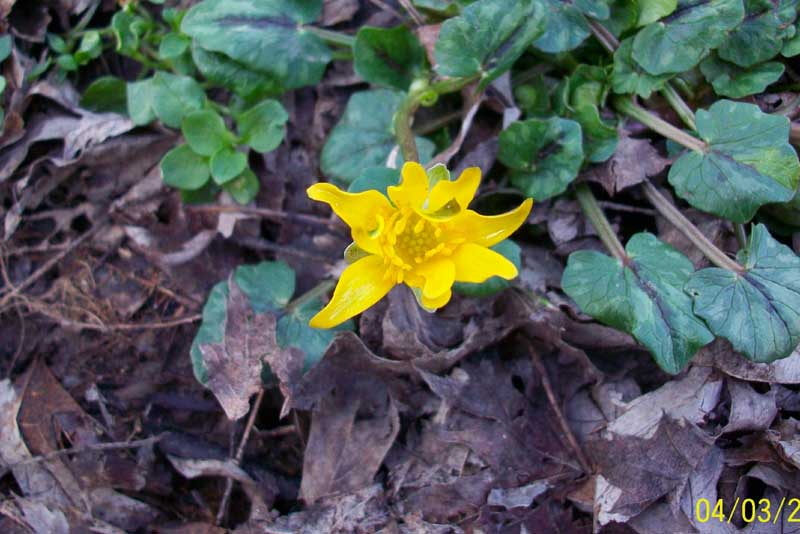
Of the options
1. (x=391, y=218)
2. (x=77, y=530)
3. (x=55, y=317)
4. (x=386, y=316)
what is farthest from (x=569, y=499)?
(x=55, y=317)

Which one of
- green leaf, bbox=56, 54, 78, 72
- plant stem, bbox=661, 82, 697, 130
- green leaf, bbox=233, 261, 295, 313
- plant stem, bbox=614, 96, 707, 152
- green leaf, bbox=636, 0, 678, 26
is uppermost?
green leaf, bbox=636, 0, 678, 26

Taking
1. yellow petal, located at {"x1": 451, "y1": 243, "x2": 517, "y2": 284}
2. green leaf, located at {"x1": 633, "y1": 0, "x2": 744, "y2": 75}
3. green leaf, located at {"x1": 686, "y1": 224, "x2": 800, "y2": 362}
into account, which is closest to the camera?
yellow petal, located at {"x1": 451, "y1": 243, "x2": 517, "y2": 284}

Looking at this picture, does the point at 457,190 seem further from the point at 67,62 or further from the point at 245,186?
the point at 67,62

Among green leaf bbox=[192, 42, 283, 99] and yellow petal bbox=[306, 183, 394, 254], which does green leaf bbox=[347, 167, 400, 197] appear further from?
green leaf bbox=[192, 42, 283, 99]

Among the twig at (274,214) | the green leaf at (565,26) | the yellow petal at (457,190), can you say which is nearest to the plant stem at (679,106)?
the green leaf at (565,26)

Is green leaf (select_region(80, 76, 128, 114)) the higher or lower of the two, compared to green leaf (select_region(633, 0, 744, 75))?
lower

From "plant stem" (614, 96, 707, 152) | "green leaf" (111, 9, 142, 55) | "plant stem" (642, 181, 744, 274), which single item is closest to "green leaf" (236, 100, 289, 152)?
"green leaf" (111, 9, 142, 55)
